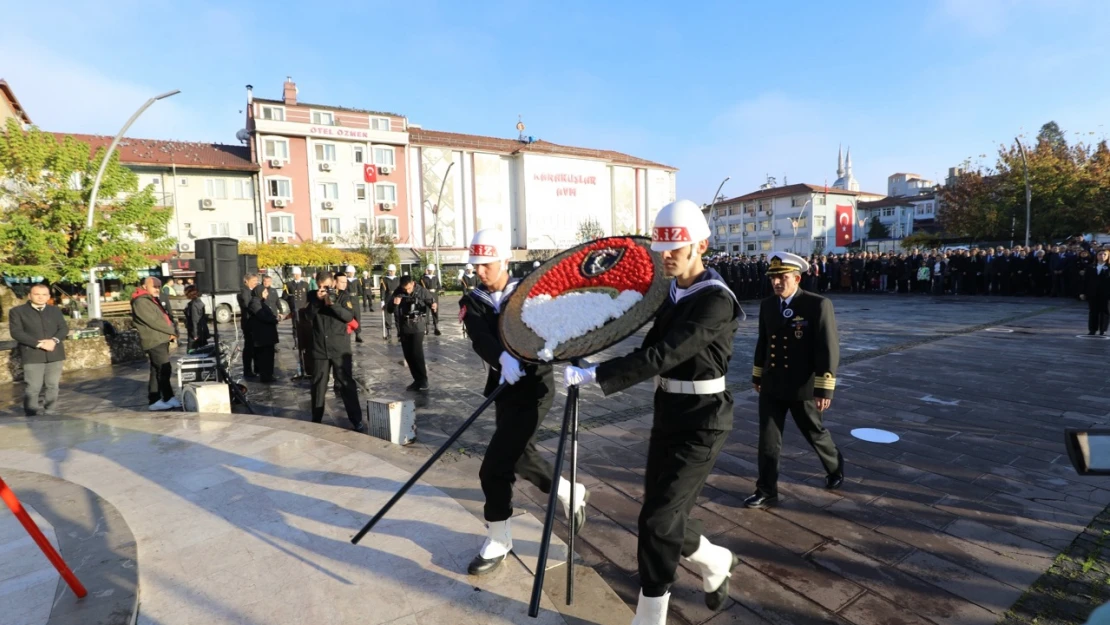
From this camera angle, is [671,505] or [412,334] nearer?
[671,505]

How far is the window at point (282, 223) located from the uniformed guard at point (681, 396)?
43.4 meters

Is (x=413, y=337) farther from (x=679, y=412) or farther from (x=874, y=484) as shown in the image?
(x=679, y=412)

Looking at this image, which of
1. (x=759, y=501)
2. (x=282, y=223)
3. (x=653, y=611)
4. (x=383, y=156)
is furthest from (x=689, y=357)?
(x=383, y=156)

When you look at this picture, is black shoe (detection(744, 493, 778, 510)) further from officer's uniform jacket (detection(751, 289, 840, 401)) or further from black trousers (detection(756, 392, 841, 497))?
officer's uniform jacket (detection(751, 289, 840, 401))

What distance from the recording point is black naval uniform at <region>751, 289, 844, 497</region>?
4062 mm

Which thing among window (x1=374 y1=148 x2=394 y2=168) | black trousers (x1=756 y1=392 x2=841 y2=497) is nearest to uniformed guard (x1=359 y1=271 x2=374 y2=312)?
black trousers (x1=756 y1=392 x2=841 y2=497)

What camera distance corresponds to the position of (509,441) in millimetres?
3305

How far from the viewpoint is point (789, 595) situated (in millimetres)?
3029

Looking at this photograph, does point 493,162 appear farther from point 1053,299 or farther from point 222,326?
point 1053,299

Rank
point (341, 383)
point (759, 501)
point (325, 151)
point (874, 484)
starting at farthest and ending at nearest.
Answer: point (325, 151) < point (341, 383) < point (874, 484) < point (759, 501)

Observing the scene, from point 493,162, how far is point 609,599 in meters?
50.4

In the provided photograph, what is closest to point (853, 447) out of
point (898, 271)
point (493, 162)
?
point (898, 271)

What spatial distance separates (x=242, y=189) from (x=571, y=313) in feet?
144

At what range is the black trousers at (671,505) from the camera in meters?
2.59
